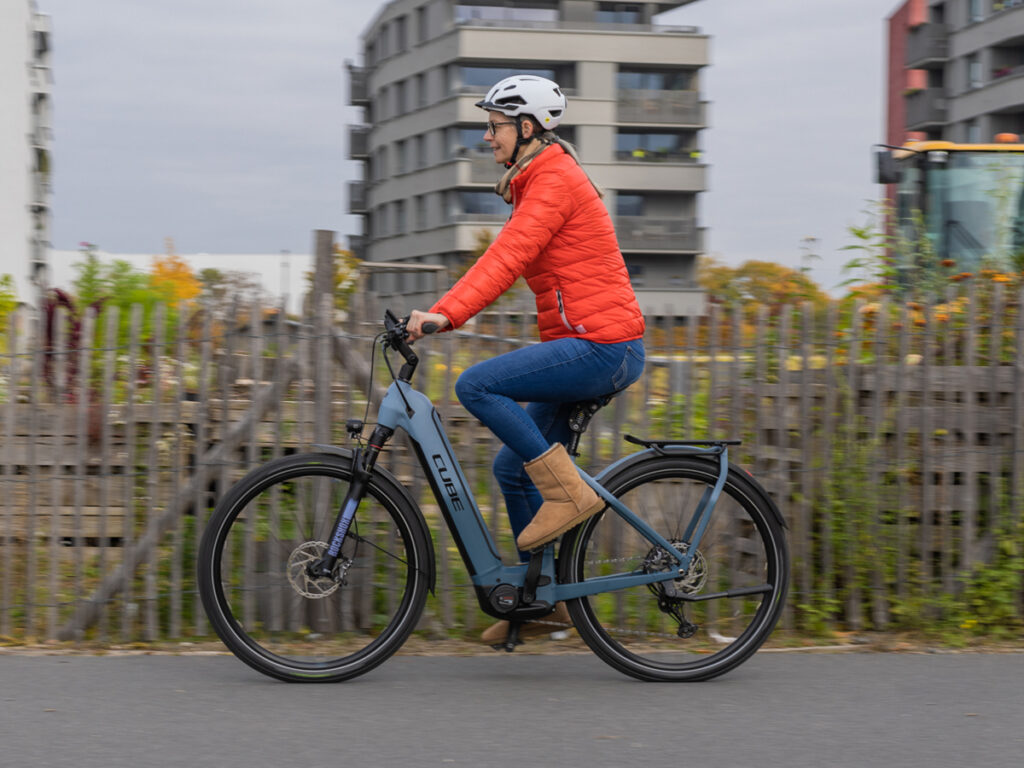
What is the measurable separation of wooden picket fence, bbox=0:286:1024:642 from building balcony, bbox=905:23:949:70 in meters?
52.4

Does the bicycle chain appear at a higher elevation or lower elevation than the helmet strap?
lower

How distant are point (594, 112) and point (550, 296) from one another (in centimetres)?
5414

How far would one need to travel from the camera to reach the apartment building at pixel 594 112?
57.7 meters

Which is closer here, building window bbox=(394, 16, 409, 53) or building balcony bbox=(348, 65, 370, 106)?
building window bbox=(394, 16, 409, 53)

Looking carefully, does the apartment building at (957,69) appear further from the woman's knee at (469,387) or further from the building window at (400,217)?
the woman's knee at (469,387)

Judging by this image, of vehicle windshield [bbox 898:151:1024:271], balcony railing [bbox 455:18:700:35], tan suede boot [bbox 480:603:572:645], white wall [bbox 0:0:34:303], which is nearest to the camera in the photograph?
tan suede boot [bbox 480:603:572:645]

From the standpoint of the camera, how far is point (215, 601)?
5023 millimetres

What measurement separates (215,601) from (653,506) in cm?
181

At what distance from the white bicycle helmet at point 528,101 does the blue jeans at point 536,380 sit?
89 cm

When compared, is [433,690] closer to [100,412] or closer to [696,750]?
[696,750]

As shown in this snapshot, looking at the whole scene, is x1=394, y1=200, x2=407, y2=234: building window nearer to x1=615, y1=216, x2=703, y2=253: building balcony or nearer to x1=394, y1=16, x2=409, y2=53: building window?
x1=394, y1=16, x2=409, y2=53: building window

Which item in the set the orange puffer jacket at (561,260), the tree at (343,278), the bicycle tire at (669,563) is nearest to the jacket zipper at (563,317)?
the orange puffer jacket at (561,260)

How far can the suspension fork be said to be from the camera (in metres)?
5.05

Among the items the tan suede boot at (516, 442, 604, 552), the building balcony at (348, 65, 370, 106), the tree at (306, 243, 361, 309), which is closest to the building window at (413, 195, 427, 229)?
the building balcony at (348, 65, 370, 106)
